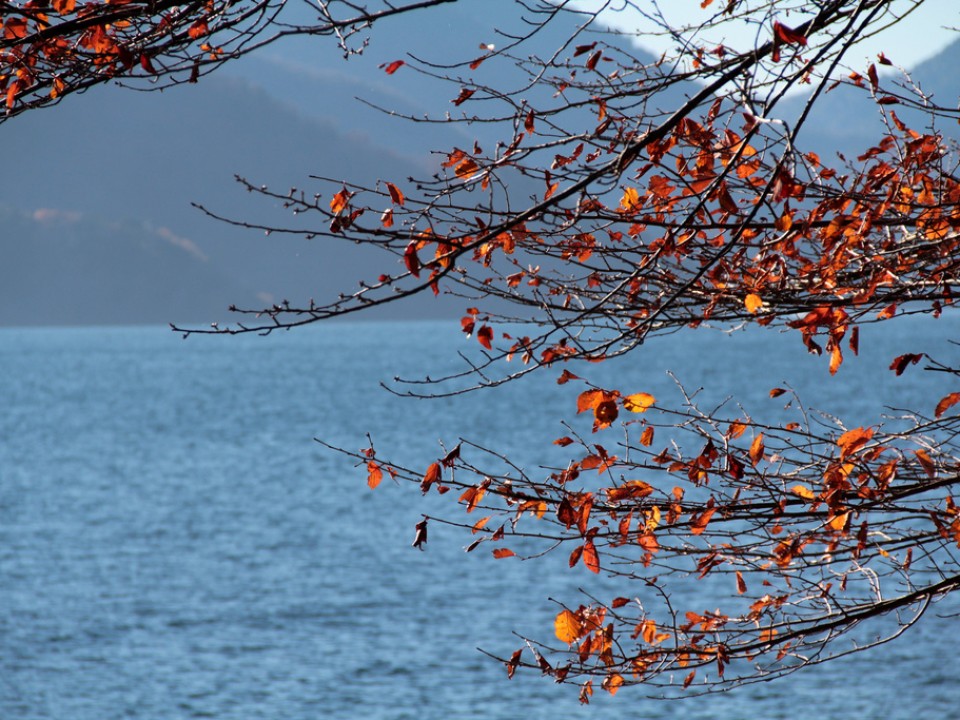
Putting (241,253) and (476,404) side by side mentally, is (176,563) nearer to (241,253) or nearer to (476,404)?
(476,404)

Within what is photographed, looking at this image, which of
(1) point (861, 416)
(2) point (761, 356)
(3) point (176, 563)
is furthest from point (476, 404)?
(2) point (761, 356)

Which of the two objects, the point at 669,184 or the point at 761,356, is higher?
the point at 761,356

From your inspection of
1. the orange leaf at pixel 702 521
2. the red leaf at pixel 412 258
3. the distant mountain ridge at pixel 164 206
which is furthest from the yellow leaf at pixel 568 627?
the distant mountain ridge at pixel 164 206

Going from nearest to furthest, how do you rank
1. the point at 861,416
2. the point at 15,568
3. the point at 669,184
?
1. the point at 669,184
2. the point at 15,568
3. the point at 861,416

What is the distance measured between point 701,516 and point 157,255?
172087mm

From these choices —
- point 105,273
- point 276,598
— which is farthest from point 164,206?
point 276,598

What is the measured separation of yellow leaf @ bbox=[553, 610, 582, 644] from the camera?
5.35 metres

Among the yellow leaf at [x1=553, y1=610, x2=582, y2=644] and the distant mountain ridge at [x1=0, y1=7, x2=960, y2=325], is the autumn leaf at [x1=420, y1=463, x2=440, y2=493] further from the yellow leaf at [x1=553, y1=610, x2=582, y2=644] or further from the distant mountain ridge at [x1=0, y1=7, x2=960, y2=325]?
the distant mountain ridge at [x1=0, y1=7, x2=960, y2=325]

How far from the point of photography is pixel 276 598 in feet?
75.3

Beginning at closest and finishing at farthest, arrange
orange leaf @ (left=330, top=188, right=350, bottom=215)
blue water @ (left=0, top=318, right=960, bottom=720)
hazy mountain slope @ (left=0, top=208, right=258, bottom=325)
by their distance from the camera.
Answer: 1. orange leaf @ (left=330, top=188, right=350, bottom=215)
2. blue water @ (left=0, top=318, right=960, bottom=720)
3. hazy mountain slope @ (left=0, top=208, right=258, bottom=325)

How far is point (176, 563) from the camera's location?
26844 mm

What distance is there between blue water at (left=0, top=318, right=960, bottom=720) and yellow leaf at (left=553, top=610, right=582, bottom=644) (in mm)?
11175

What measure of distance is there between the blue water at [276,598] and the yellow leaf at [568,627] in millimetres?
11175

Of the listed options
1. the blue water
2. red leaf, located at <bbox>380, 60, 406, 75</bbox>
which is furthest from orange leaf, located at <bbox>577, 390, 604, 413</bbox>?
the blue water
